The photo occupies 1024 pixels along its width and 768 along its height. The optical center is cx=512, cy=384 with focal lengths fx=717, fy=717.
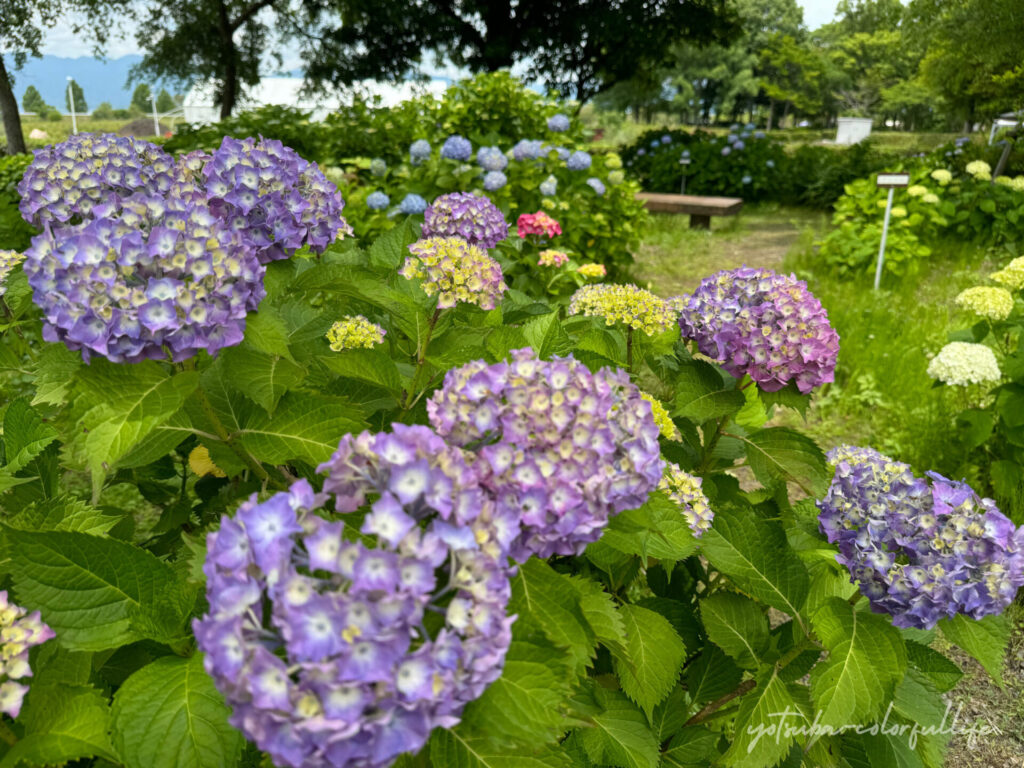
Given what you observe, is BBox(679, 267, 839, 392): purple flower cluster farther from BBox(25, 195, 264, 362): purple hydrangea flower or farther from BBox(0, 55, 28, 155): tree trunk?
BBox(0, 55, 28, 155): tree trunk

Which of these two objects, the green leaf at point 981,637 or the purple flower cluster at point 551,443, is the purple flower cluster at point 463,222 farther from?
the green leaf at point 981,637

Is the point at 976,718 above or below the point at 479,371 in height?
below

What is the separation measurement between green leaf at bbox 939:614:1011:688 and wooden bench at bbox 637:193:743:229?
9210mm

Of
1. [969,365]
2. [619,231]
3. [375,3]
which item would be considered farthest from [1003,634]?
[375,3]

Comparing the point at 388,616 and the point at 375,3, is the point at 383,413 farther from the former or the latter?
the point at 375,3

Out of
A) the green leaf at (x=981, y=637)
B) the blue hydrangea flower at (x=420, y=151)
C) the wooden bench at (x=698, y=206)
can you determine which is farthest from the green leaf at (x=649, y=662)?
the wooden bench at (x=698, y=206)

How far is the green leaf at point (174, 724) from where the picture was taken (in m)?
0.98

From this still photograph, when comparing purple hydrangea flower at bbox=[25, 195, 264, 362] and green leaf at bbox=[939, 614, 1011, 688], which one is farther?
green leaf at bbox=[939, 614, 1011, 688]

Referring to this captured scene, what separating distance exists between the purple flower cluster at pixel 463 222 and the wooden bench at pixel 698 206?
8020 millimetres

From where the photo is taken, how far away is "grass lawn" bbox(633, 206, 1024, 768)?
9.16ft

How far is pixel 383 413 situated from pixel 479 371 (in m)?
0.67

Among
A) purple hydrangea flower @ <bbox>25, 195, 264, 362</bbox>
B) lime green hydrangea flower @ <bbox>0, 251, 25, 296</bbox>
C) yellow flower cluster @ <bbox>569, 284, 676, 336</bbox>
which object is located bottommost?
yellow flower cluster @ <bbox>569, 284, 676, 336</bbox>

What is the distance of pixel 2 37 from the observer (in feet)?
48.7

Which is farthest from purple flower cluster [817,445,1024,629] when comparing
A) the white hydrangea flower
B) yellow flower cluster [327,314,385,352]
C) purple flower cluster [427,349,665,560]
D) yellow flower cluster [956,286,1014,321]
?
yellow flower cluster [956,286,1014,321]
